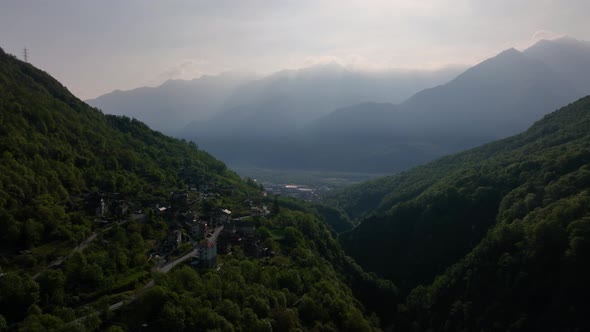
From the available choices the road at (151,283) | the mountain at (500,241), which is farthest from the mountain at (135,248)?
the mountain at (500,241)

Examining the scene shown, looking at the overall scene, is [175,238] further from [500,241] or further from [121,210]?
[500,241]

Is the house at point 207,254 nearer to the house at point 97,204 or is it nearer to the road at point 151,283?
the road at point 151,283

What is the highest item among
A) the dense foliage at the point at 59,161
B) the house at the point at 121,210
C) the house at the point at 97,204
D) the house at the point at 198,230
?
the dense foliage at the point at 59,161

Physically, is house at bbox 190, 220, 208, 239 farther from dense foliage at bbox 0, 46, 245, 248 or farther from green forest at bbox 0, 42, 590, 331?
dense foliage at bbox 0, 46, 245, 248

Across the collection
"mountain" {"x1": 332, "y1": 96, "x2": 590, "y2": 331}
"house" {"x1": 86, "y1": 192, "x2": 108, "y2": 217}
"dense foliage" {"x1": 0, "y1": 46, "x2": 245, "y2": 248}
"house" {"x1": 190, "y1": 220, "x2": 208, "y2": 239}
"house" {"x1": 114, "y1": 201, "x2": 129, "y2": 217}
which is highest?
"dense foliage" {"x1": 0, "y1": 46, "x2": 245, "y2": 248}

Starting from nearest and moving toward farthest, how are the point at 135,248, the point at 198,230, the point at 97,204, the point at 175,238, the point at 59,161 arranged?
the point at 135,248 < the point at 175,238 < the point at 97,204 < the point at 198,230 < the point at 59,161

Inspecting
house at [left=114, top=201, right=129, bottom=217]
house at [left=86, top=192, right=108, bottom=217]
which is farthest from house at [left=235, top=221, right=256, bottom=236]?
house at [left=86, top=192, right=108, bottom=217]

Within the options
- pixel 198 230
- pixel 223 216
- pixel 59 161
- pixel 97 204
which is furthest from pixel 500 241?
pixel 59 161
